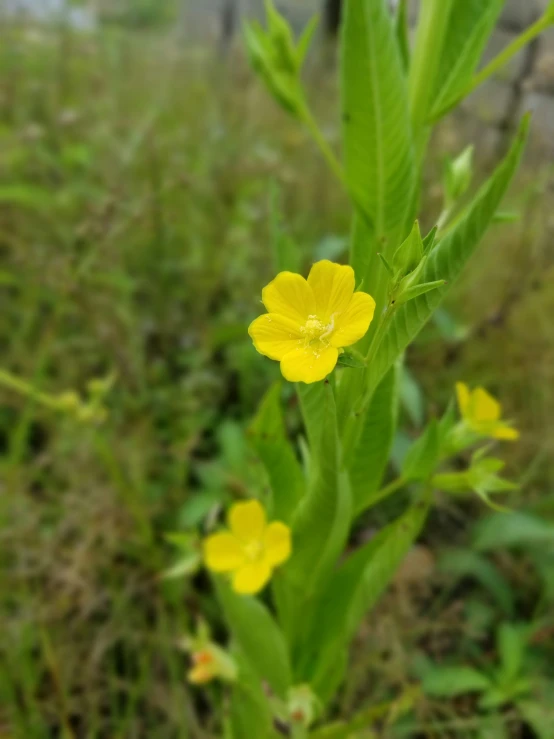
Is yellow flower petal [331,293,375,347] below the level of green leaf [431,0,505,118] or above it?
below

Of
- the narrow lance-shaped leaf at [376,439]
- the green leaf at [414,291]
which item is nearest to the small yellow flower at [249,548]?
the narrow lance-shaped leaf at [376,439]

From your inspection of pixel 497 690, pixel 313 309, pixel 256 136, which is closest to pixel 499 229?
pixel 256 136

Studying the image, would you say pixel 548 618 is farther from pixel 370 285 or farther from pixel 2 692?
pixel 2 692

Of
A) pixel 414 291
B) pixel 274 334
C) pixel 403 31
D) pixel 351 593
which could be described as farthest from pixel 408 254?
pixel 351 593

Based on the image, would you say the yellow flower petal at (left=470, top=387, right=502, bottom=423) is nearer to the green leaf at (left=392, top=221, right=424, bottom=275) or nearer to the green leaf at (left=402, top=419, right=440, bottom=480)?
the green leaf at (left=402, top=419, right=440, bottom=480)

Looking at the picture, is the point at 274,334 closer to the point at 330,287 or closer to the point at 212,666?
the point at 330,287

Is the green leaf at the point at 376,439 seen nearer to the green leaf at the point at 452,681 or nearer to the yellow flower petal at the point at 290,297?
the yellow flower petal at the point at 290,297

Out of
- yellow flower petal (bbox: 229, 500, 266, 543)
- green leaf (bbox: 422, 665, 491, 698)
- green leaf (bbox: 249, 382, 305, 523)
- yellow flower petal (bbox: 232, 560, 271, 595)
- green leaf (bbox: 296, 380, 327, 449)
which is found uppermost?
green leaf (bbox: 296, 380, 327, 449)

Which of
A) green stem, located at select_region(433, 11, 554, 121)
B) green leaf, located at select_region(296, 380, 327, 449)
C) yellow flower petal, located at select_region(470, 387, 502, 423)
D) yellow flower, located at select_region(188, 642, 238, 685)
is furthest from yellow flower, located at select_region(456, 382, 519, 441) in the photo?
yellow flower, located at select_region(188, 642, 238, 685)
